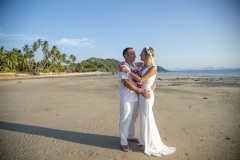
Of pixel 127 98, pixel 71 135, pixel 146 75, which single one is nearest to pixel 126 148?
pixel 127 98

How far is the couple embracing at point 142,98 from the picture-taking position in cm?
464

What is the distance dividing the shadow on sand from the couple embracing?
72 cm

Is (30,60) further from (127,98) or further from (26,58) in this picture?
(127,98)

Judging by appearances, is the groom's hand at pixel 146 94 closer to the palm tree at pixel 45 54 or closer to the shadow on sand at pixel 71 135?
the shadow on sand at pixel 71 135

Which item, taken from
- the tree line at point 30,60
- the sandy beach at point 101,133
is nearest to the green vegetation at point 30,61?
the tree line at point 30,60

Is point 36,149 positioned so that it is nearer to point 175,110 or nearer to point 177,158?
point 177,158

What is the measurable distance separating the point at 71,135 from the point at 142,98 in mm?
2751

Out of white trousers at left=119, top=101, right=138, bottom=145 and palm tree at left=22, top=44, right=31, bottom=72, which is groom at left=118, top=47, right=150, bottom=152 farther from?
palm tree at left=22, top=44, right=31, bottom=72

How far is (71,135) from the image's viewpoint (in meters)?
6.20

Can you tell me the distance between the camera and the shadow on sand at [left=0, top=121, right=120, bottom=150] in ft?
18.0

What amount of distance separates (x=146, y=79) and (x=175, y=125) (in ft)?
10.4

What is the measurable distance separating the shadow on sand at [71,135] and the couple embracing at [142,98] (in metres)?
0.72

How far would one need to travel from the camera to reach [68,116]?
336 inches

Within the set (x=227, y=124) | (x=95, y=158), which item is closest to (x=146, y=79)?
(x=95, y=158)
